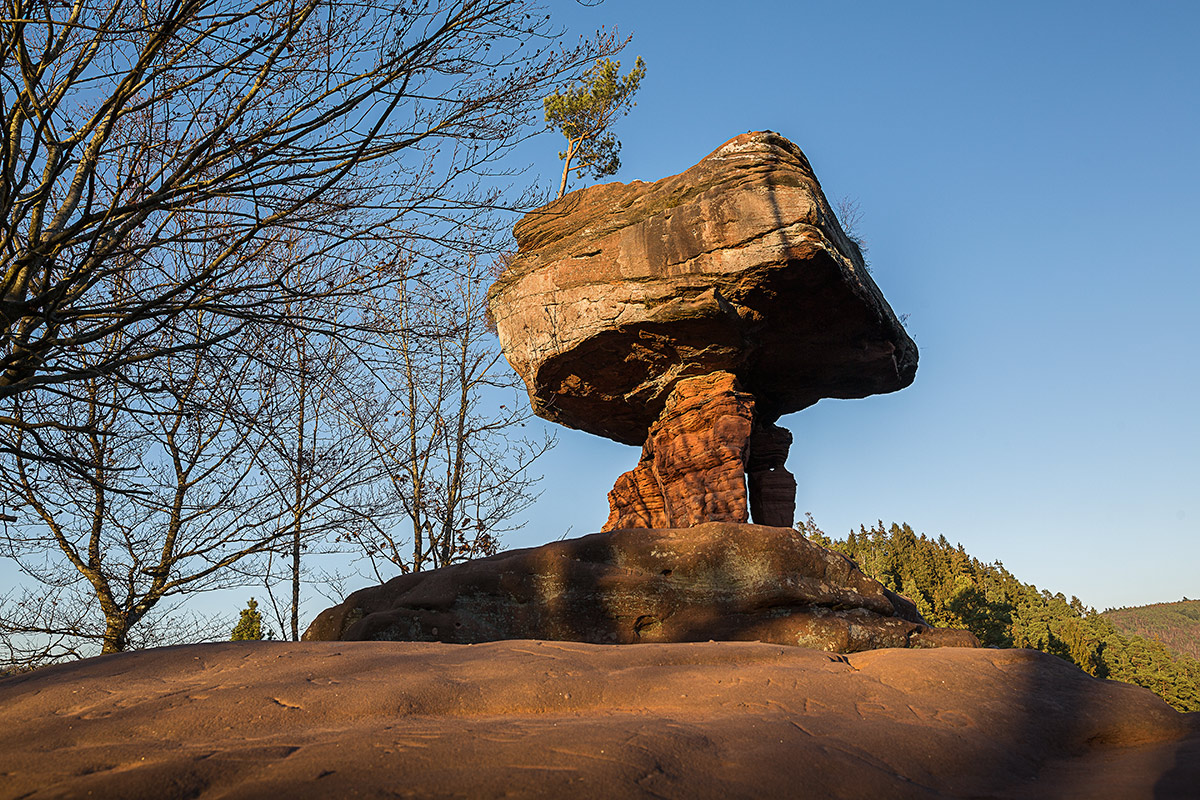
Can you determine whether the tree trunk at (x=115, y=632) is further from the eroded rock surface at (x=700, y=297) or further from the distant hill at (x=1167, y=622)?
the distant hill at (x=1167, y=622)

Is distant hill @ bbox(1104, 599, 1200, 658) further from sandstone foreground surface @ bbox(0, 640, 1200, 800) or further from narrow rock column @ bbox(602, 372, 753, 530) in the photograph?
sandstone foreground surface @ bbox(0, 640, 1200, 800)

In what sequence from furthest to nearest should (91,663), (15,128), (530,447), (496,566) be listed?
(530,447) → (496,566) → (15,128) → (91,663)

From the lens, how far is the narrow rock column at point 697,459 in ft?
34.9

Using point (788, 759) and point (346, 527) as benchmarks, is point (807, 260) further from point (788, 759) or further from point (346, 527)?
point (788, 759)

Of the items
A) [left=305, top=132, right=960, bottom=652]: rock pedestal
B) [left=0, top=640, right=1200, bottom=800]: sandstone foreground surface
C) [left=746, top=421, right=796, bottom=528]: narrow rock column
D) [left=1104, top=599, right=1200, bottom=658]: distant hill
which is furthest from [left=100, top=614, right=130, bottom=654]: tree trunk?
[left=1104, top=599, right=1200, bottom=658]: distant hill

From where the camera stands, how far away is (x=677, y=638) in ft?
22.8

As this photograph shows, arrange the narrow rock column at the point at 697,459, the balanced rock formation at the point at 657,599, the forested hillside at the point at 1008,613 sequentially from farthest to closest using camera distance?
the forested hillside at the point at 1008,613 < the narrow rock column at the point at 697,459 < the balanced rock formation at the point at 657,599

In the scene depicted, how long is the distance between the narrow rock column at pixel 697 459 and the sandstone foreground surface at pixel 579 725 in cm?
628

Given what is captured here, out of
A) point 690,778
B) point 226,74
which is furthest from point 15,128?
point 690,778

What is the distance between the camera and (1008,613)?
84.3 ft

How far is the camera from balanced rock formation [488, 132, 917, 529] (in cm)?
1005

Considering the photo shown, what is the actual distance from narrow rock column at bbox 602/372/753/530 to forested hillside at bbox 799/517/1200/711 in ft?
32.6

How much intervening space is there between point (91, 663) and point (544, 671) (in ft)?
7.52

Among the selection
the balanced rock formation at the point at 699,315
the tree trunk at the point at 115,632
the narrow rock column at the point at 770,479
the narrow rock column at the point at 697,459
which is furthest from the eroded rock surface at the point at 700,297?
the tree trunk at the point at 115,632
